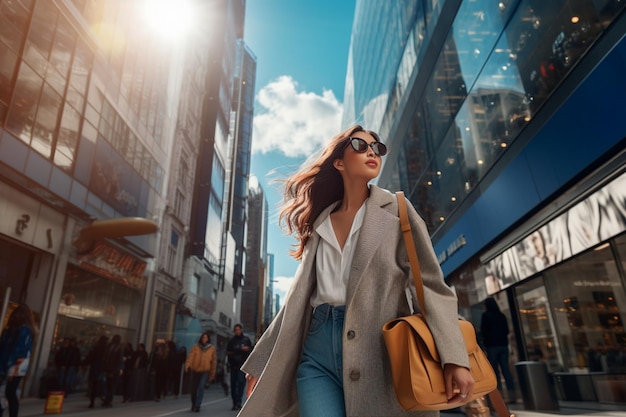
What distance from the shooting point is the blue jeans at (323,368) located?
1.47 m

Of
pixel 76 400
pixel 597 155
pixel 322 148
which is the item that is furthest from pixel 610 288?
pixel 76 400

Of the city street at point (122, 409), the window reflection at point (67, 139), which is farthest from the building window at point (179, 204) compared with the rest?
the city street at point (122, 409)

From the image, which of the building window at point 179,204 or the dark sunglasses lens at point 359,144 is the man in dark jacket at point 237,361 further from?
the building window at point 179,204

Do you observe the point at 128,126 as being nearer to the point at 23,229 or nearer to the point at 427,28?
the point at 23,229

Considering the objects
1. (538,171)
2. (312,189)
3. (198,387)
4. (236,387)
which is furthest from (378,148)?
(538,171)

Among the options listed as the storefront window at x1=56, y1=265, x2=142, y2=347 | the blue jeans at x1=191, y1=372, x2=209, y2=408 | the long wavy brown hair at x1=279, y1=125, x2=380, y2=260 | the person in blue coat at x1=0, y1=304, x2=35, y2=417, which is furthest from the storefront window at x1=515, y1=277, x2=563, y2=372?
the storefront window at x1=56, y1=265, x2=142, y2=347

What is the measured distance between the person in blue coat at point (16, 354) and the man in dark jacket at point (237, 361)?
3762 mm

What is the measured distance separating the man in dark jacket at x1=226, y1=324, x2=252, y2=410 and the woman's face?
7371mm

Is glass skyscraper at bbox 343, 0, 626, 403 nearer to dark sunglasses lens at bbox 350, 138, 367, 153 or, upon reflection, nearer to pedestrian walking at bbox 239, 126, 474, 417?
dark sunglasses lens at bbox 350, 138, 367, 153

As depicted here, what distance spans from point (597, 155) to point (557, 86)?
6.39 ft

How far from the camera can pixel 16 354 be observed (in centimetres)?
535

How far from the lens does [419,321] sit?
1.35 metres

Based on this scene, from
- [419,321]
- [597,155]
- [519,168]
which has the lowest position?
[419,321]

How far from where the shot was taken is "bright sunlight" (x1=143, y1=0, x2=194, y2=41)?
16281 mm
